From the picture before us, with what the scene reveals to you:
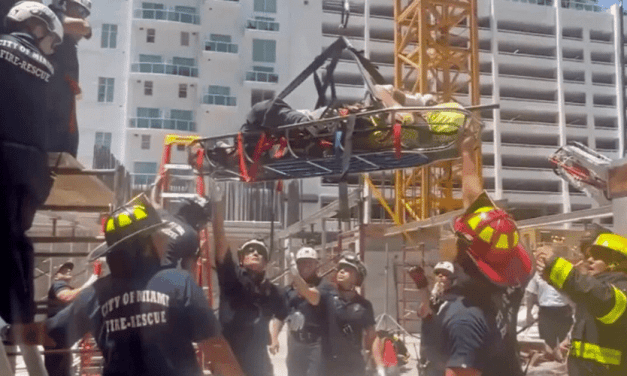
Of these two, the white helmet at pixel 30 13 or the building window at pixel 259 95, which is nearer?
the white helmet at pixel 30 13

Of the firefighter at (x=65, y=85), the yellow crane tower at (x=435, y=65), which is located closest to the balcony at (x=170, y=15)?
the firefighter at (x=65, y=85)

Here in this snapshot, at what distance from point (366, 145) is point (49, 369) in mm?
808

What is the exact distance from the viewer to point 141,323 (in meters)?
1.12

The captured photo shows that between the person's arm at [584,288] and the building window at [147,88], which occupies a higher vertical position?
the building window at [147,88]

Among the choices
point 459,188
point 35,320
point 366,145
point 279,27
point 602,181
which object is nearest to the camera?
point 35,320

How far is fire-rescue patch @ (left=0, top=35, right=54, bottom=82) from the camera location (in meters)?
1.10

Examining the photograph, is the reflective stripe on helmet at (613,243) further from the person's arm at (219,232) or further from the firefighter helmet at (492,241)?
the person's arm at (219,232)

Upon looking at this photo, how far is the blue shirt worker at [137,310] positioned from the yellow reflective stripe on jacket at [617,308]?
1092mm

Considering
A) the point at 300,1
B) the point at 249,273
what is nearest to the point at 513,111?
the point at 300,1

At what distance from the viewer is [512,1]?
1.75 metres

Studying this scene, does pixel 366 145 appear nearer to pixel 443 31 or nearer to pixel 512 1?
pixel 443 31

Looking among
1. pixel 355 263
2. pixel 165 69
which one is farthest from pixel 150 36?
pixel 355 263

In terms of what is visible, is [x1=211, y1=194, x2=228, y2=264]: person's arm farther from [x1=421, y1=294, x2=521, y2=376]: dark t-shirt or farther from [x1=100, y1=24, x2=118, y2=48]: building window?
[x1=421, y1=294, x2=521, y2=376]: dark t-shirt

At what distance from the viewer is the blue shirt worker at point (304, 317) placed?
1.71 metres
